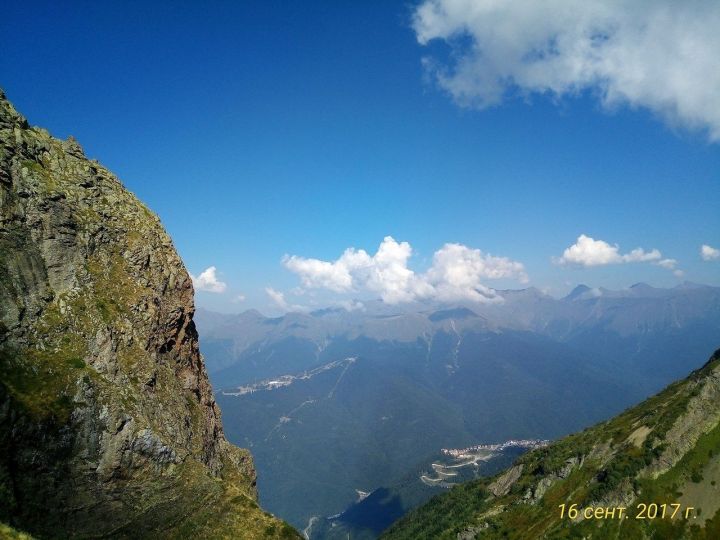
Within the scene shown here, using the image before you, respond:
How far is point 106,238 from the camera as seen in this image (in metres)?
83.0

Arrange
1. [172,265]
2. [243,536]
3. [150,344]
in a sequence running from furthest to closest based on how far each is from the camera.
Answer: [172,265]
[150,344]
[243,536]

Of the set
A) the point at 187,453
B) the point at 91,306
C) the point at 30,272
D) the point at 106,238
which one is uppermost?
the point at 106,238

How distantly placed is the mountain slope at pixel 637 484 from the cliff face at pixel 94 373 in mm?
96012

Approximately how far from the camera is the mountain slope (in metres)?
105

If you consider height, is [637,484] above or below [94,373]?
below

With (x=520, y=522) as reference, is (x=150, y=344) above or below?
above

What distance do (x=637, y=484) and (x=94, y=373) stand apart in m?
136

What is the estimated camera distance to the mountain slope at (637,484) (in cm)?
10475

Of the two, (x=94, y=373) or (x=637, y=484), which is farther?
(x=637, y=484)

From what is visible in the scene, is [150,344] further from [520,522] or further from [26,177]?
[520,522]

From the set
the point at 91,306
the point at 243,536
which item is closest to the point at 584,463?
the point at 243,536

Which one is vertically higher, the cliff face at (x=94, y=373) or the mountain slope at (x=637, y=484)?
the cliff face at (x=94, y=373)

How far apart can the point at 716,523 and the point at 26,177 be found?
162501 mm

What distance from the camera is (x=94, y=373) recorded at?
66375 millimetres
